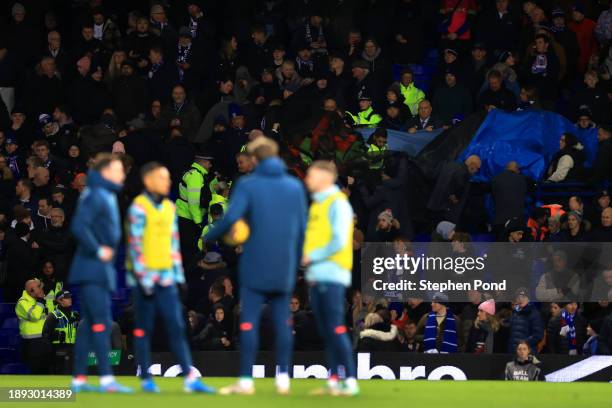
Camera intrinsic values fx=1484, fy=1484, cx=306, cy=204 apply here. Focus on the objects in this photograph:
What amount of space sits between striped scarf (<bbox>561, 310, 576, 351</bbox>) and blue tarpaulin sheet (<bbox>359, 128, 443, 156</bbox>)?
4445 mm

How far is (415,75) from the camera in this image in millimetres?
25172

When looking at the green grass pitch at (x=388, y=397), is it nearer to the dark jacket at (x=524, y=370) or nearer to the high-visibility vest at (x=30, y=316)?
the dark jacket at (x=524, y=370)

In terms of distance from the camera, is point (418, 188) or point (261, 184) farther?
point (418, 188)

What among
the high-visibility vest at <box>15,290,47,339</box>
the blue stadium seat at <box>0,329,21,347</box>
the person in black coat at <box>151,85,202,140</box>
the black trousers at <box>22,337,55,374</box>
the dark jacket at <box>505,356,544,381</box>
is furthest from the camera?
the person in black coat at <box>151,85,202,140</box>

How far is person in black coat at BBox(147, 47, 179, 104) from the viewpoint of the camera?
24562 mm

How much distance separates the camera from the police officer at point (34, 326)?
19777 millimetres

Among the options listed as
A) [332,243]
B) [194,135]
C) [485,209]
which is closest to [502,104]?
[485,209]

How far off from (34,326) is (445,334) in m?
5.59

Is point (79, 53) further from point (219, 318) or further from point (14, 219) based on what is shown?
point (219, 318)

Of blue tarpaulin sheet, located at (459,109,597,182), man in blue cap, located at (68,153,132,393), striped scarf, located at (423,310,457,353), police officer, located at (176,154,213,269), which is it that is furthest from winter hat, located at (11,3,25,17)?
man in blue cap, located at (68,153,132,393)

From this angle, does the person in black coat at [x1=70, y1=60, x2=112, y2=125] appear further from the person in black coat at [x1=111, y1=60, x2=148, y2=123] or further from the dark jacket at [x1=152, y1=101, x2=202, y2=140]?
the dark jacket at [x1=152, y1=101, x2=202, y2=140]

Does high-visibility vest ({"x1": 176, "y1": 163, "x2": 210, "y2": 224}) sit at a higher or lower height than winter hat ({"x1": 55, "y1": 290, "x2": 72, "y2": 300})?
higher

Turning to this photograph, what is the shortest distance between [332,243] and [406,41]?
13.1 m

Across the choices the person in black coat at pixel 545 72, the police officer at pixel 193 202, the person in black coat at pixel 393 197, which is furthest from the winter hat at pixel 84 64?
the person in black coat at pixel 545 72
